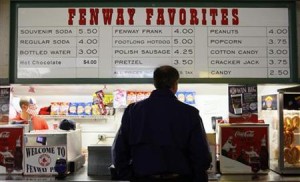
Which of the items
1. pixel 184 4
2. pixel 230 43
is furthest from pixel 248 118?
pixel 184 4

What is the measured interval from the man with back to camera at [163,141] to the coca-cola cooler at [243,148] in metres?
0.72

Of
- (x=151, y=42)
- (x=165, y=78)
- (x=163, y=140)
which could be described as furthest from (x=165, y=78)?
(x=151, y=42)

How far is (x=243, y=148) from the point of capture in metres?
2.91

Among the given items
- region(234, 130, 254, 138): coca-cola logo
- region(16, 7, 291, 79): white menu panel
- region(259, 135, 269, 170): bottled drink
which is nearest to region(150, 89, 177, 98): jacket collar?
region(16, 7, 291, 79): white menu panel

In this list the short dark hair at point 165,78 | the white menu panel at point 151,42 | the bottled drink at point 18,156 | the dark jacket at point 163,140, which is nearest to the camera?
the dark jacket at point 163,140

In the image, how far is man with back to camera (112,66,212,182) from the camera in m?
2.17

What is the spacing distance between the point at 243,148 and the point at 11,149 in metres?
1.83

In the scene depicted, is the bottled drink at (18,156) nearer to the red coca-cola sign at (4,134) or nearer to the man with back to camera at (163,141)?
the red coca-cola sign at (4,134)

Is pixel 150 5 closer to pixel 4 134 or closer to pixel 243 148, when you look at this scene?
pixel 243 148

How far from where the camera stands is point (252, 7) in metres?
3.09

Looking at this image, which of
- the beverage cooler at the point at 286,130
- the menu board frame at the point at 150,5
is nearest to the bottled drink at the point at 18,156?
the menu board frame at the point at 150,5

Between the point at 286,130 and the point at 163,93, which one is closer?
the point at 163,93

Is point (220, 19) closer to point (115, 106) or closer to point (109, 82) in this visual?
point (109, 82)

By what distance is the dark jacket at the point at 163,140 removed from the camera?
217 cm
